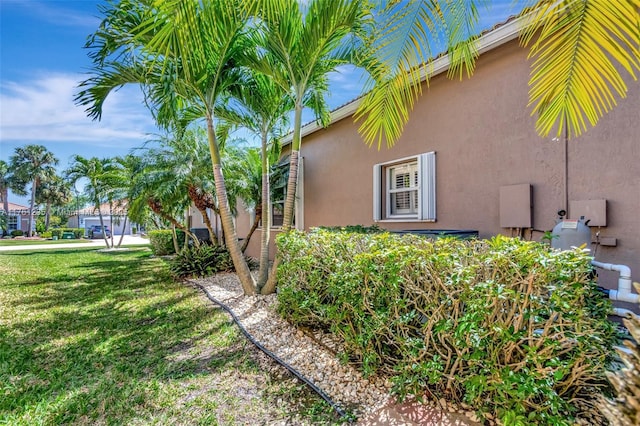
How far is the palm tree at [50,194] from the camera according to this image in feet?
143

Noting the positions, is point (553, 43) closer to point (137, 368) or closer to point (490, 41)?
point (490, 41)

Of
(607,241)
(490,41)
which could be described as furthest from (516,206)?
(490,41)

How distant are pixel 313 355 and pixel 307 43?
4.91 m

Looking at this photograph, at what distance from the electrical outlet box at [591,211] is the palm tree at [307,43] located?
4.01m

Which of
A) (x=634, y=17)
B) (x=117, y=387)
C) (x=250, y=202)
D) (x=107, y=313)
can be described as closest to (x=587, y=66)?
(x=634, y=17)

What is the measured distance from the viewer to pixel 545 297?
2.51 metres

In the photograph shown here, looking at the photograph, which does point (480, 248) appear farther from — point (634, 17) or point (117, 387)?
point (117, 387)

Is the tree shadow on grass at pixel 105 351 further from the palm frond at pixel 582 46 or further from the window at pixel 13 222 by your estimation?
the window at pixel 13 222

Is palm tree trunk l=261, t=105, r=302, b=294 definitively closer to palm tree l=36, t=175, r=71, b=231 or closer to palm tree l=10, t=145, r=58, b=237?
palm tree l=36, t=175, r=71, b=231

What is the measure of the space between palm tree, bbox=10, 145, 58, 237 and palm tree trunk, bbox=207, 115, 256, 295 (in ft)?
161

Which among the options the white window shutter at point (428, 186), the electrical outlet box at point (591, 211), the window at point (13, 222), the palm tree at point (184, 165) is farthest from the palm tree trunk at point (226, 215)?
the window at point (13, 222)

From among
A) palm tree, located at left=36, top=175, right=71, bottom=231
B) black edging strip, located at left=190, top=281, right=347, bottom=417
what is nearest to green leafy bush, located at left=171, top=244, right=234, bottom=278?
black edging strip, located at left=190, top=281, right=347, bottom=417

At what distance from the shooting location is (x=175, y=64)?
460 cm

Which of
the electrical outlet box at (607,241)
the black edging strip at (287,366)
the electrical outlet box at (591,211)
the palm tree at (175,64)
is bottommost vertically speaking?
the black edging strip at (287,366)
